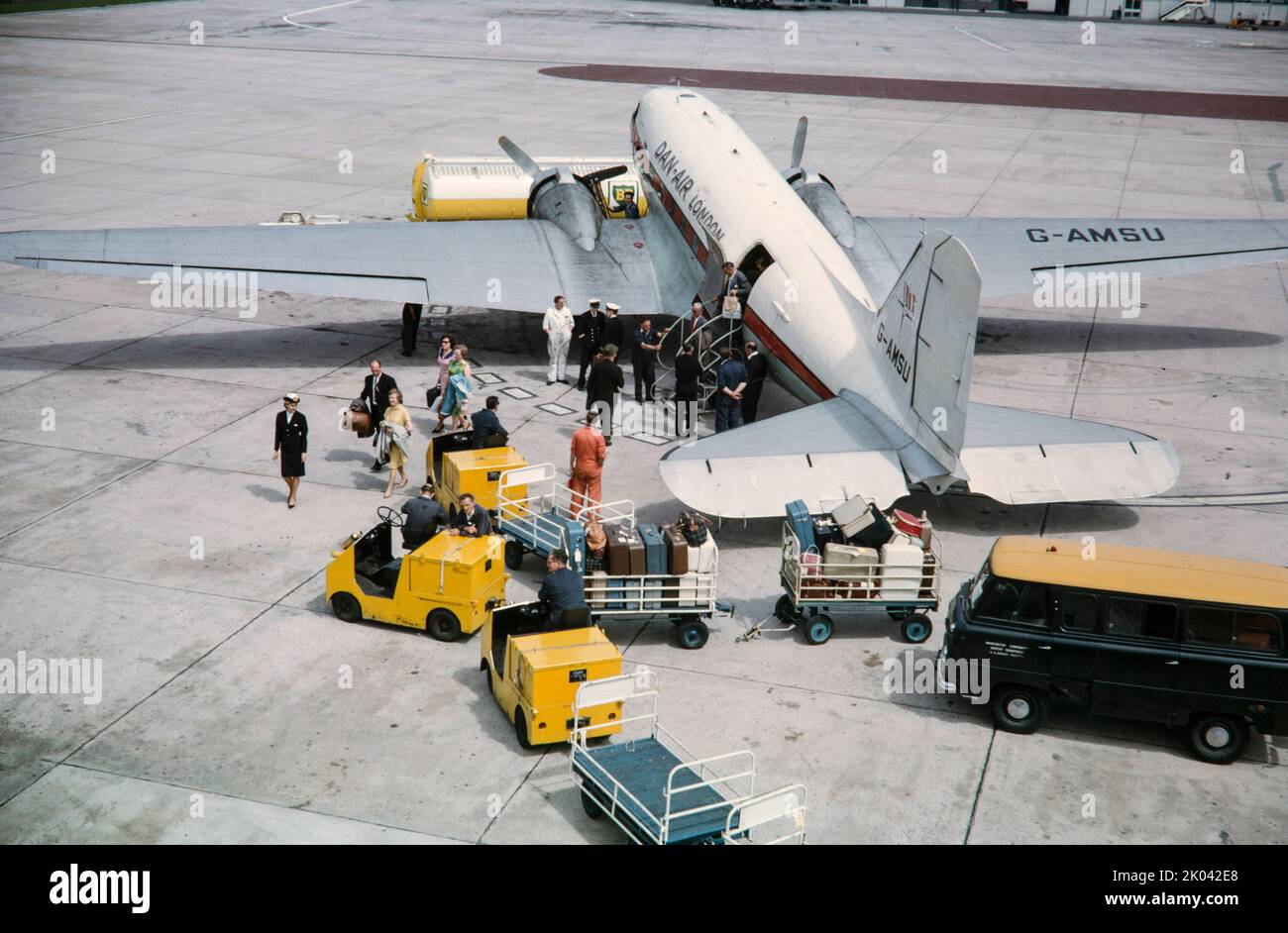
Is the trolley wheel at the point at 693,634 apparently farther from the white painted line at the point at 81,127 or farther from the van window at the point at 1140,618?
the white painted line at the point at 81,127

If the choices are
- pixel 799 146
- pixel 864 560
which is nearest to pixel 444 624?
pixel 864 560

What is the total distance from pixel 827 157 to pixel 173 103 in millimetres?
28361

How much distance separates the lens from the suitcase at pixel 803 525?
16.7 meters

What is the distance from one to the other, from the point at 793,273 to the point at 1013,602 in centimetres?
1009

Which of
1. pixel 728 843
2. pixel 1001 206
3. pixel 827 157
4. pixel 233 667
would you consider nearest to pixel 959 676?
pixel 728 843

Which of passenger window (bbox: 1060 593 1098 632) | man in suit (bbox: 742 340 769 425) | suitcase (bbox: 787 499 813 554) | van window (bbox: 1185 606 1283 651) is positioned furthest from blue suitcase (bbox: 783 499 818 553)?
man in suit (bbox: 742 340 769 425)

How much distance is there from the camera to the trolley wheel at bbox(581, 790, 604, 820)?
12883 millimetres

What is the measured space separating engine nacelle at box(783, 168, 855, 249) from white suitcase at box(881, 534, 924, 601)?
12814 mm

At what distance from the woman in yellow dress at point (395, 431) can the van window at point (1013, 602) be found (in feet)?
32.4

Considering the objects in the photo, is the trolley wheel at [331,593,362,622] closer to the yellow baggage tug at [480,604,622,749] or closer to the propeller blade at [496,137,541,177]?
the yellow baggage tug at [480,604,622,749]

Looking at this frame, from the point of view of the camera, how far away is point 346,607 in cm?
1669

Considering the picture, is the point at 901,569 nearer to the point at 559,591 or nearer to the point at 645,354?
the point at 559,591

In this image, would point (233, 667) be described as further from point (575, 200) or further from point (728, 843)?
point (575, 200)

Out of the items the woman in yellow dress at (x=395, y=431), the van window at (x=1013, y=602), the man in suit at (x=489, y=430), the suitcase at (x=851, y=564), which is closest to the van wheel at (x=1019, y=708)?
the van window at (x=1013, y=602)
